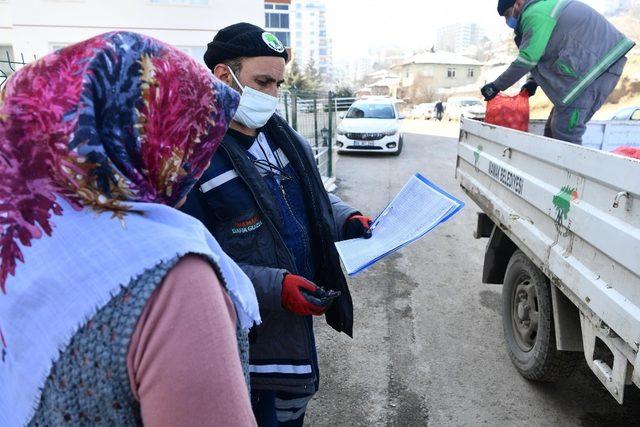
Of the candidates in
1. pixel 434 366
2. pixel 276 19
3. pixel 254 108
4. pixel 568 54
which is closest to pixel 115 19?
pixel 568 54

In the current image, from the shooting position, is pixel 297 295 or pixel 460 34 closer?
pixel 297 295

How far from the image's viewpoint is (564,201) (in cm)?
230

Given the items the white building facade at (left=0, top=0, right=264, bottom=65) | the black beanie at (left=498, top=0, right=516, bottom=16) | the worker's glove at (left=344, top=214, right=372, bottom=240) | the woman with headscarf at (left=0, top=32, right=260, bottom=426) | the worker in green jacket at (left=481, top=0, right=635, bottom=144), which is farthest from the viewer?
the white building facade at (left=0, top=0, right=264, bottom=65)

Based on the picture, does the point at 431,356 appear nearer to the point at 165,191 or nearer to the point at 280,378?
the point at 280,378

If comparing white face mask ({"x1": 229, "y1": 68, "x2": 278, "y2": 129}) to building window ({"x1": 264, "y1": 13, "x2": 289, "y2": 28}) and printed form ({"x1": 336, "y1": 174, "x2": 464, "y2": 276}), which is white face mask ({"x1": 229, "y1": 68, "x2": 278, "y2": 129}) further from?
building window ({"x1": 264, "y1": 13, "x2": 289, "y2": 28})

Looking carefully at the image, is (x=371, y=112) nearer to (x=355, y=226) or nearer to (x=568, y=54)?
(x=568, y=54)

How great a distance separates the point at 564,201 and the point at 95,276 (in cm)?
220

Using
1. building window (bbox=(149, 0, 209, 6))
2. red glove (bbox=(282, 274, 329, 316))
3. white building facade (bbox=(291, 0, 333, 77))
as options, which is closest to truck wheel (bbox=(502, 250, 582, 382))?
red glove (bbox=(282, 274, 329, 316))

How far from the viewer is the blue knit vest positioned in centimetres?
73

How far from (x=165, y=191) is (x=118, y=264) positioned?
180 mm

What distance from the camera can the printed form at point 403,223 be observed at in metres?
1.77

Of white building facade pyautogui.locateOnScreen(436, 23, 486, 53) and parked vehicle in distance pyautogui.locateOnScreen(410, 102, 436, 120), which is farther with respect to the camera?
white building facade pyautogui.locateOnScreen(436, 23, 486, 53)

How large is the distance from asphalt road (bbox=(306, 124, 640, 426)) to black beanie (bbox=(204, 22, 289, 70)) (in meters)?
2.14

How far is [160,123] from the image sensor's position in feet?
2.69
